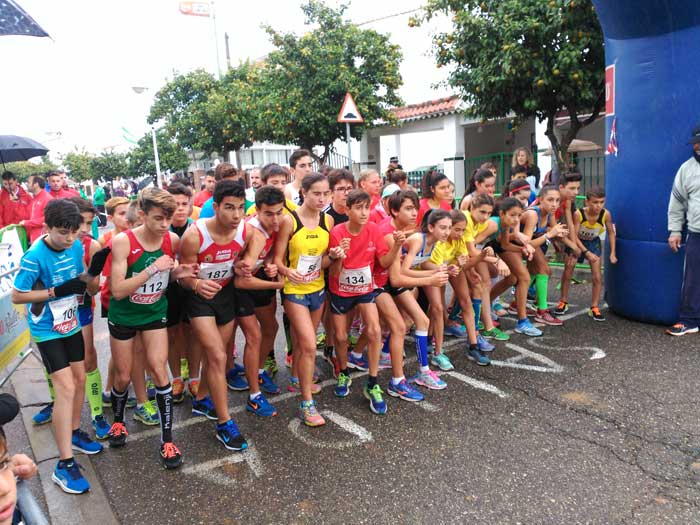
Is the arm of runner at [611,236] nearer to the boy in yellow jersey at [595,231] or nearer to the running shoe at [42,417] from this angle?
the boy in yellow jersey at [595,231]

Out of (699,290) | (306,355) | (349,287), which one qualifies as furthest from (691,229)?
(306,355)

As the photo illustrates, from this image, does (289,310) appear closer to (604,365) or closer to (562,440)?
(562,440)

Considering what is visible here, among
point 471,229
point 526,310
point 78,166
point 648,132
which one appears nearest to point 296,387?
point 471,229

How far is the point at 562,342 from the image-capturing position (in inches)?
219

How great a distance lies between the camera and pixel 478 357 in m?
5.14

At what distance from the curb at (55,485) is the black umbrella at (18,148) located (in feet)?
20.7

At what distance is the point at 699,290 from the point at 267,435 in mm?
4545

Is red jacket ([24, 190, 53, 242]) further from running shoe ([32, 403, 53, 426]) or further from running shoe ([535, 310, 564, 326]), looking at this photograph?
running shoe ([535, 310, 564, 326])

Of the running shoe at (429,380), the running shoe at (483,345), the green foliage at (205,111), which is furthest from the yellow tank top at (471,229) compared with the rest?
the green foliage at (205,111)

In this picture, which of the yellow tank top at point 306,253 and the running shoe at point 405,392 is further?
the running shoe at point 405,392

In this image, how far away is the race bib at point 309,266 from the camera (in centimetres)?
414

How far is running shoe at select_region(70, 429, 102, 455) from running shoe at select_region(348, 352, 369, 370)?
92.1 inches

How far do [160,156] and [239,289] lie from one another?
105 ft

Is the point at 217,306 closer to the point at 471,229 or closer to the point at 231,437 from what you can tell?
the point at 231,437
